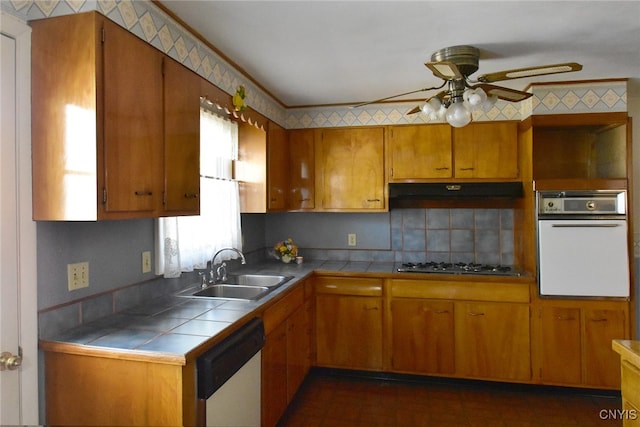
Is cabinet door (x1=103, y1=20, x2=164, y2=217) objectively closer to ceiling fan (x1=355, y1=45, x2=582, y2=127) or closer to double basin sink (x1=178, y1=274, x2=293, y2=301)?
double basin sink (x1=178, y1=274, x2=293, y2=301)

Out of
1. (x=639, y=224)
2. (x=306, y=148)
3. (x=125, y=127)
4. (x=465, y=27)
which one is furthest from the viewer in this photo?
(x=306, y=148)

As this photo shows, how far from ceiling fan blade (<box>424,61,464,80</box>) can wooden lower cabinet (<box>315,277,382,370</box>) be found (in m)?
1.69

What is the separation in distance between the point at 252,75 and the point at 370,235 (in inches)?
71.0

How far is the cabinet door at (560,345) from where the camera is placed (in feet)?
9.51

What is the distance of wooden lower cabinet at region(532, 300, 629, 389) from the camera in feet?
9.35

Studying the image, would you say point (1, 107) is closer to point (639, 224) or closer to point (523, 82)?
point (523, 82)

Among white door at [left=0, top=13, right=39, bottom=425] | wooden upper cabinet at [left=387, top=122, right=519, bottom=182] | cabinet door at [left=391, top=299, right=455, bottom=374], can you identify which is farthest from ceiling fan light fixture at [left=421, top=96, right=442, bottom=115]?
white door at [left=0, top=13, right=39, bottom=425]

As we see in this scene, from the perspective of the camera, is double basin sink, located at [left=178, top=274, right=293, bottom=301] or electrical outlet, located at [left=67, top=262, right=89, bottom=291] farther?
double basin sink, located at [left=178, top=274, right=293, bottom=301]

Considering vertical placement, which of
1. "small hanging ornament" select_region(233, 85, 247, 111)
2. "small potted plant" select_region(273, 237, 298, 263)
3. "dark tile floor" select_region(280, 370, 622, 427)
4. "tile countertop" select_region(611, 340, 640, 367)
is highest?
"small hanging ornament" select_region(233, 85, 247, 111)

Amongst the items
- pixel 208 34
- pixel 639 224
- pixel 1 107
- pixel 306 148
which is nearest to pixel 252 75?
pixel 208 34

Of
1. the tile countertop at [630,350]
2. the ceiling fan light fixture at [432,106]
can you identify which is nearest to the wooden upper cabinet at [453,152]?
the ceiling fan light fixture at [432,106]

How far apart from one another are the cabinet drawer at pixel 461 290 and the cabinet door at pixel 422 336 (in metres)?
0.06

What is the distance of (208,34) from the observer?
2131 mm

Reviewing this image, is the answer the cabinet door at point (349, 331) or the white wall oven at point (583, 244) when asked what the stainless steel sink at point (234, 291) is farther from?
the white wall oven at point (583, 244)
